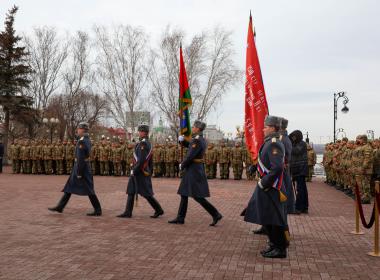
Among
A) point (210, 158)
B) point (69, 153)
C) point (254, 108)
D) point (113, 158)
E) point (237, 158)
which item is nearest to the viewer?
point (254, 108)

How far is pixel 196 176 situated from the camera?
29.3 feet

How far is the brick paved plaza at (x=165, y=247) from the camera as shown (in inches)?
224

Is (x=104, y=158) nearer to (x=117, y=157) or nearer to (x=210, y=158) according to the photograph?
(x=117, y=157)

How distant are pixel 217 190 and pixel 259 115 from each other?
9.19 meters

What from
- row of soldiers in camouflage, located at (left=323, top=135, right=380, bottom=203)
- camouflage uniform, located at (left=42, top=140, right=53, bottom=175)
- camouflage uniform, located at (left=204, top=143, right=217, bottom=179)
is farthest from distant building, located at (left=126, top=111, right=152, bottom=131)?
row of soldiers in camouflage, located at (left=323, top=135, right=380, bottom=203)

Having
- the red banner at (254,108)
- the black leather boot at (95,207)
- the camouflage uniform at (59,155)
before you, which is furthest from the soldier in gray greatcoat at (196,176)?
the camouflage uniform at (59,155)

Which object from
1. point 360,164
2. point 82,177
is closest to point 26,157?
point 82,177

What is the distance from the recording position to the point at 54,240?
7484 millimetres

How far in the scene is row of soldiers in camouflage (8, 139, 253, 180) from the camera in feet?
73.1

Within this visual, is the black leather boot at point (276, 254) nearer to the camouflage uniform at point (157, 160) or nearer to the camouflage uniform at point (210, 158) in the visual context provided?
the camouflage uniform at point (210, 158)

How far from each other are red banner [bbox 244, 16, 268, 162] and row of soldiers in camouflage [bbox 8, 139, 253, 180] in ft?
43.1

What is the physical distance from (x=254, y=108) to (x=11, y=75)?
31.6 metres

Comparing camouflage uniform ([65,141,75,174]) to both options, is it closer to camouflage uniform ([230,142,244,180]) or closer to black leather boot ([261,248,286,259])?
camouflage uniform ([230,142,244,180])

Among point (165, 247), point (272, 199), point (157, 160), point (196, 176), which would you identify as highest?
point (157, 160)
